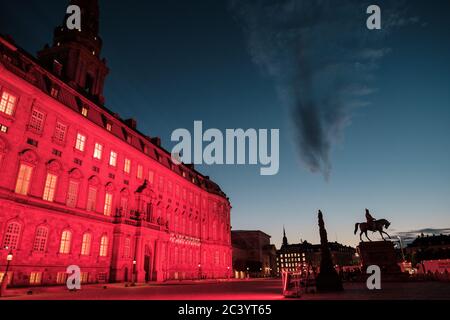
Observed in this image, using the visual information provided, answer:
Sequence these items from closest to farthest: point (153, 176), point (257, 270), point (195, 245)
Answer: point (153, 176) → point (195, 245) → point (257, 270)

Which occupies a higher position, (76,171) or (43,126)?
(43,126)

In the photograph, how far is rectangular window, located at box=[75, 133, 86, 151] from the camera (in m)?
30.9

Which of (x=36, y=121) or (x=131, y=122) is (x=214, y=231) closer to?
(x=131, y=122)

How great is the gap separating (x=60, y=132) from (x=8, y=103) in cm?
560

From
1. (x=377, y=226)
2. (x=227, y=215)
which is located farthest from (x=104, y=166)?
(x=227, y=215)

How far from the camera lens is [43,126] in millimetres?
27109

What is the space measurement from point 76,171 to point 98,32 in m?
32.3

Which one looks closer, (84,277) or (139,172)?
(84,277)

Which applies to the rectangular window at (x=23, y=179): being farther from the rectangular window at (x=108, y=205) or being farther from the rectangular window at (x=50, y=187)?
the rectangular window at (x=108, y=205)

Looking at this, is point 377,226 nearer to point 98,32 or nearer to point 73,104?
point 73,104

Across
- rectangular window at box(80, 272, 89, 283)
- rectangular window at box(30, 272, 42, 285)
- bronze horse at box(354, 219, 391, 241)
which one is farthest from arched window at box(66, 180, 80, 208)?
bronze horse at box(354, 219, 391, 241)

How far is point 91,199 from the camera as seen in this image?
31641 mm

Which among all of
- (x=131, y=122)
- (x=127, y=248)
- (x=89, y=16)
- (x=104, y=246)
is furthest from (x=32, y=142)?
(x=89, y=16)
